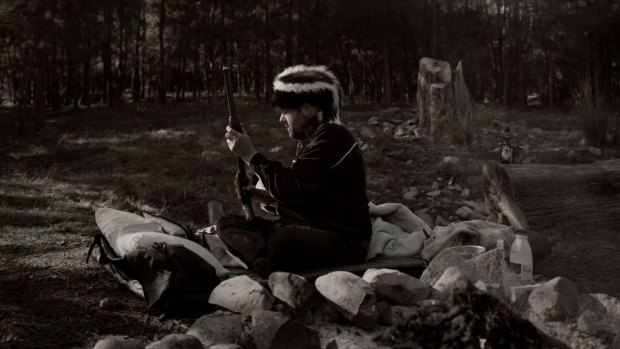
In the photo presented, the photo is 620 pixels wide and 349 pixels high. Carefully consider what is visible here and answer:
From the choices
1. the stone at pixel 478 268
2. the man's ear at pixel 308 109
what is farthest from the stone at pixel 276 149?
the stone at pixel 478 268

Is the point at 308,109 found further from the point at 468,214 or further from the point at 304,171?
the point at 468,214

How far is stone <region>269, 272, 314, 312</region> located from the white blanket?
3.40 feet

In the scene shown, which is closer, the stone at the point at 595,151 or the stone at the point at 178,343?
the stone at the point at 178,343

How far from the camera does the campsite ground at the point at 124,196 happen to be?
311 centimetres

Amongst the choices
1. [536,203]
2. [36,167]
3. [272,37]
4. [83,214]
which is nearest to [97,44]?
[272,37]

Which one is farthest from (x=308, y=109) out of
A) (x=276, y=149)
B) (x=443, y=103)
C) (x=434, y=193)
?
(x=443, y=103)

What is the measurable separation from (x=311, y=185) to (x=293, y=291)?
31.1 inches

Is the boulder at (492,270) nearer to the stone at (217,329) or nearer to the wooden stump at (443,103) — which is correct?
the stone at (217,329)

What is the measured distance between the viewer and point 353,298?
2.94m

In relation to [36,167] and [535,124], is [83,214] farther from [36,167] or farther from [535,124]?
[535,124]

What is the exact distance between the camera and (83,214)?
604 cm

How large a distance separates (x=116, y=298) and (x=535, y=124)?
12.4 metres

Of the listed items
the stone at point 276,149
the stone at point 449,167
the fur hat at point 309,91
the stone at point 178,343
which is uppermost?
the fur hat at point 309,91

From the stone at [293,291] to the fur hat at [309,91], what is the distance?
1178 mm
